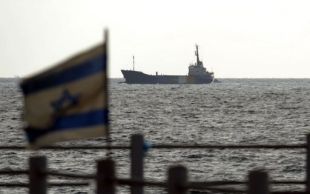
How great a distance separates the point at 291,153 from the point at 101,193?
32.9 m

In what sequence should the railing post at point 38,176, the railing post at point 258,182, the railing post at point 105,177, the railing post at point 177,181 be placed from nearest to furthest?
the railing post at point 258,182 → the railing post at point 177,181 → the railing post at point 105,177 → the railing post at point 38,176

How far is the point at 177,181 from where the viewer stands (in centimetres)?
786

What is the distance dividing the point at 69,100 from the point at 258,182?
202cm

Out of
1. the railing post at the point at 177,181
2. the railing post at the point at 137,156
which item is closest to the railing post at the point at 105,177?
the railing post at the point at 177,181

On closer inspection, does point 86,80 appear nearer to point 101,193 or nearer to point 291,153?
point 101,193

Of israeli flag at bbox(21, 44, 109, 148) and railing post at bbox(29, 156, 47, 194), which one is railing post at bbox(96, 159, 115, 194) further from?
railing post at bbox(29, 156, 47, 194)

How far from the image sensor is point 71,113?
8.49 m

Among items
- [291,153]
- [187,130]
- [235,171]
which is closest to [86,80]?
[235,171]

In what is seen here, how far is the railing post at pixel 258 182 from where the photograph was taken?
23.7ft

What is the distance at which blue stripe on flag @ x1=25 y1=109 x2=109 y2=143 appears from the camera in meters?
8.48

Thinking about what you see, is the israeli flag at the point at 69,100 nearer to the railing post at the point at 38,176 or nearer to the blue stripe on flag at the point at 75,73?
the blue stripe on flag at the point at 75,73

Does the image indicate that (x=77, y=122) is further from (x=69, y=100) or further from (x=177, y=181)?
(x=177, y=181)

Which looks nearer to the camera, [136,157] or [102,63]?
[102,63]

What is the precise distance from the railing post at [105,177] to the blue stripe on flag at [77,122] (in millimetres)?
351
